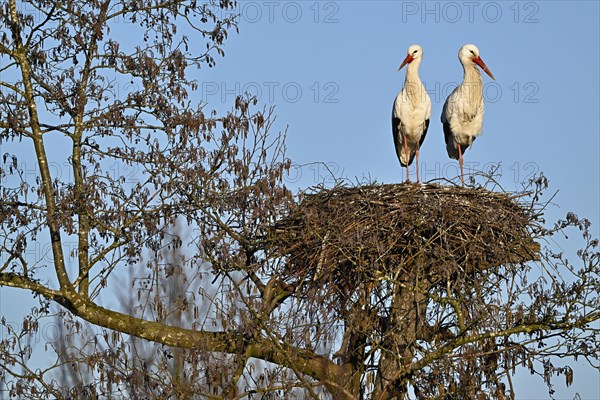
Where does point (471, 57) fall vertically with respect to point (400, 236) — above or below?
above

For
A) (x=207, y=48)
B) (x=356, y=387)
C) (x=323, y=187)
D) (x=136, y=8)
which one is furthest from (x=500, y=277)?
(x=136, y=8)

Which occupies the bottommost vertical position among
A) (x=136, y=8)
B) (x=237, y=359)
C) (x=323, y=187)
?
(x=237, y=359)

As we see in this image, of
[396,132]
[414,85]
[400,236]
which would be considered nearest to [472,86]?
[414,85]

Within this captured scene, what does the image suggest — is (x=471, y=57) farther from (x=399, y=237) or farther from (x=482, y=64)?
(x=399, y=237)

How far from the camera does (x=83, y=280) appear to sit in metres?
8.87

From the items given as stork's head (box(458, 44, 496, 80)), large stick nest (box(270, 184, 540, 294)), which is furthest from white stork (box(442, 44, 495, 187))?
large stick nest (box(270, 184, 540, 294))

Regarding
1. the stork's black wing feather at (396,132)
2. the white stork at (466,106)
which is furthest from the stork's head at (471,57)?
the stork's black wing feather at (396,132)

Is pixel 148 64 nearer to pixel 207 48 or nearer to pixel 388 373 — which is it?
pixel 207 48

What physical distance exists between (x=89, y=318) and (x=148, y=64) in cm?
205

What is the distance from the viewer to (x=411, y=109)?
13289 mm

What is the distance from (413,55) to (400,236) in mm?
4527

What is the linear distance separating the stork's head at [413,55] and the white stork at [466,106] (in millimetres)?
484

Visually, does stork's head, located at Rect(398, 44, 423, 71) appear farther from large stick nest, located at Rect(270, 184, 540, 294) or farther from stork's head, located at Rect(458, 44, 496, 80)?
large stick nest, located at Rect(270, 184, 540, 294)

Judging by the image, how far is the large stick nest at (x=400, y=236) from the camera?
29.8ft
